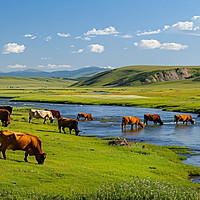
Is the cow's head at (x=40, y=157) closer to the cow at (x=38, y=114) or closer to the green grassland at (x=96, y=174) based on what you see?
the green grassland at (x=96, y=174)

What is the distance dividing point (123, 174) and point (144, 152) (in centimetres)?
810

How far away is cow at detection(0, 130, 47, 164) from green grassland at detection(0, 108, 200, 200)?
633 millimetres

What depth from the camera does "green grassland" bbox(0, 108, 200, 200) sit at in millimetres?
13195

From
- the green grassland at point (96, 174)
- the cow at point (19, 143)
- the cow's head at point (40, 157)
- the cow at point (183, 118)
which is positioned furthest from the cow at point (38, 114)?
the cow's head at point (40, 157)

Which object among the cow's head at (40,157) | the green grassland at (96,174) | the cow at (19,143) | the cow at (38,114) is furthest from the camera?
the cow at (38,114)

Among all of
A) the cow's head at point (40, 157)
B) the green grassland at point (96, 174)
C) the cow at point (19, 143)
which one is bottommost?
the green grassland at point (96, 174)

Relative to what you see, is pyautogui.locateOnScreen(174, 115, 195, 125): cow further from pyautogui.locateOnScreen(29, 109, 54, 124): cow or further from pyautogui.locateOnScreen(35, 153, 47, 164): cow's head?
pyautogui.locateOnScreen(35, 153, 47, 164): cow's head

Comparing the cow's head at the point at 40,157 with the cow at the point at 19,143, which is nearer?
the cow at the point at 19,143

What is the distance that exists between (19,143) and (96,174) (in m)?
4.18

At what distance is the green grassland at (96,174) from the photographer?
13195mm

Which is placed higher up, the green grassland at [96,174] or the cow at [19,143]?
the cow at [19,143]

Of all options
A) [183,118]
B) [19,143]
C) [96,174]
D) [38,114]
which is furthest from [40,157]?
[183,118]

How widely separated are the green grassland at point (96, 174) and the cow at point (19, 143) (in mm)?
633

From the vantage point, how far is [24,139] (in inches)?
677
